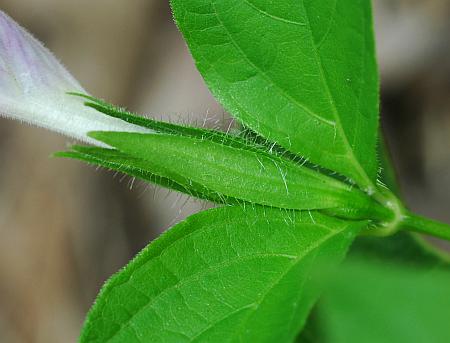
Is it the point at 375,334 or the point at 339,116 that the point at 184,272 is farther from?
the point at 375,334

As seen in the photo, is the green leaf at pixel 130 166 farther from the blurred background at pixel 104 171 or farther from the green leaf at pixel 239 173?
the blurred background at pixel 104 171

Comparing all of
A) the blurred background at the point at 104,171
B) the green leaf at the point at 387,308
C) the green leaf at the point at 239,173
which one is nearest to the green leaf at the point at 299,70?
the green leaf at the point at 239,173

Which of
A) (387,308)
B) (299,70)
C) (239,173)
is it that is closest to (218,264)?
(239,173)

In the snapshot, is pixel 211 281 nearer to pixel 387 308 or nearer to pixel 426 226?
pixel 426 226

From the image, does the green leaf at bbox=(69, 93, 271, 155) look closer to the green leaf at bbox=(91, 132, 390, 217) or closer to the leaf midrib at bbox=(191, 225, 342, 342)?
the green leaf at bbox=(91, 132, 390, 217)

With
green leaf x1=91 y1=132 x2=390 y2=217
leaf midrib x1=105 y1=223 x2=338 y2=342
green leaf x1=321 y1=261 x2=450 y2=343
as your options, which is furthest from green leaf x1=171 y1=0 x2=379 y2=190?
green leaf x1=321 y1=261 x2=450 y2=343

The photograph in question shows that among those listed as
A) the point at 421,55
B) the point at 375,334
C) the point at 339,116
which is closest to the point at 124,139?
the point at 339,116

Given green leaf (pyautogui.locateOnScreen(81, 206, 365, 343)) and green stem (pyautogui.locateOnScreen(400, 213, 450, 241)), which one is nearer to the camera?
green leaf (pyautogui.locateOnScreen(81, 206, 365, 343))
